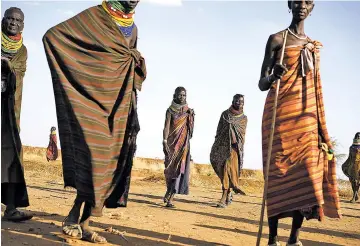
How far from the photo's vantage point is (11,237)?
561cm

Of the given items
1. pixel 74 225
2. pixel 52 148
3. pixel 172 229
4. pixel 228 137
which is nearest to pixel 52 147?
pixel 52 148

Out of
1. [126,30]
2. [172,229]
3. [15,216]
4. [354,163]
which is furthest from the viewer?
[354,163]

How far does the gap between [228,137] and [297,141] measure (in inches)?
278

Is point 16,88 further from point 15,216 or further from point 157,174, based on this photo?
point 157,174

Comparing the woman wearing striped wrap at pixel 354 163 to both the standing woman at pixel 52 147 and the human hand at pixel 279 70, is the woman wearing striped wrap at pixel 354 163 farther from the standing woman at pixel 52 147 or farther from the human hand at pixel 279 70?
the standing woman at pixel 52 147

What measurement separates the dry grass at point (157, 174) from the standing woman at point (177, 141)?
10.8 meters

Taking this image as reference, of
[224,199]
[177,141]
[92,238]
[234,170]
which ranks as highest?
[177,141]

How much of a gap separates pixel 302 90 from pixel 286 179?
0.94 m

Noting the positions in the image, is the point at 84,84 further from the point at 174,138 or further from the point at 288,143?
the point at 174,138

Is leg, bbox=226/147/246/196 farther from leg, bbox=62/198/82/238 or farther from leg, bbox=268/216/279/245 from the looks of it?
leg, bbox=62/198/82/238

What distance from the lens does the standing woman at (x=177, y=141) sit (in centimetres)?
1220

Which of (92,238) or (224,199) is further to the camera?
(224,199)

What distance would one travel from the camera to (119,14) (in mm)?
5816

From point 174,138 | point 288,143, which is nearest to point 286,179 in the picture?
point 288,143
